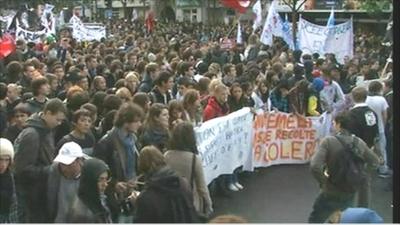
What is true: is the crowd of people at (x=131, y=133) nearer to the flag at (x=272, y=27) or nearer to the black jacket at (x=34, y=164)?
the black jacket at (x=34, y=164)

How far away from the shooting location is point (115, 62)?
1266 centimetres

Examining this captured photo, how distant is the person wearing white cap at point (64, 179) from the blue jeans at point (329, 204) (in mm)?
2413

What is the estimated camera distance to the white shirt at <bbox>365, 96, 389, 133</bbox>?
10.5 metres

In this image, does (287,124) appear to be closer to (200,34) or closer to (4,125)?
(4,125)

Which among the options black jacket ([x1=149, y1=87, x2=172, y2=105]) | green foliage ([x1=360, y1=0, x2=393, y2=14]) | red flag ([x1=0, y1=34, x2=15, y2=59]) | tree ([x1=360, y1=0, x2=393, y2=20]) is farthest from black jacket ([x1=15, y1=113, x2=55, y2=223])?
green foliage ([x1=360, y1=0, x2=393, y2=14])

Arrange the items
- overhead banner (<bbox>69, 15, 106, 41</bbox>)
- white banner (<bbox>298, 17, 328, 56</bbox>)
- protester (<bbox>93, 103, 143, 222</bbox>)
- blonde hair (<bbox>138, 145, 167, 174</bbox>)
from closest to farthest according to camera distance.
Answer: blonde hair (<bbox>138, 145, 167, 174</bbox>)
protester (<bbox>93, 103, 143, 222</bbox>)
white banner (<bbox>298, 17, 328, 56</bbox>)
overhead banner (<bbox>69, 15, 106, 41</bbox>)

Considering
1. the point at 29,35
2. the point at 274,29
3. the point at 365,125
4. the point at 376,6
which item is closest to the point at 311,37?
the point at 274,29

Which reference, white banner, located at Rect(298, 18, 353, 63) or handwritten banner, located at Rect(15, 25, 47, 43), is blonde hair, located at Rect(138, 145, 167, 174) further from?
handwritten banner, located at Rect(15, 25, 47, 43)

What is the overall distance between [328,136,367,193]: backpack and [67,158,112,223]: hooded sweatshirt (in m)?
2.42

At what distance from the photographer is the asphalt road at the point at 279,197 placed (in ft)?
29.1

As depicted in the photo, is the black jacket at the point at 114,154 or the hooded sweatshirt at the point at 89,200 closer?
the hooded sweatshirt at the point at 89,200

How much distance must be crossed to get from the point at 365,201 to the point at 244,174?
377 centimetres

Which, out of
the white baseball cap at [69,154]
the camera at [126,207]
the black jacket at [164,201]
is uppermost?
the white baseball cap at [69,154]

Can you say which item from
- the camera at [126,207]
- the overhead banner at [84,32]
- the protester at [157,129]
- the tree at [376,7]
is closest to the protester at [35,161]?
the camera at [126,207]
